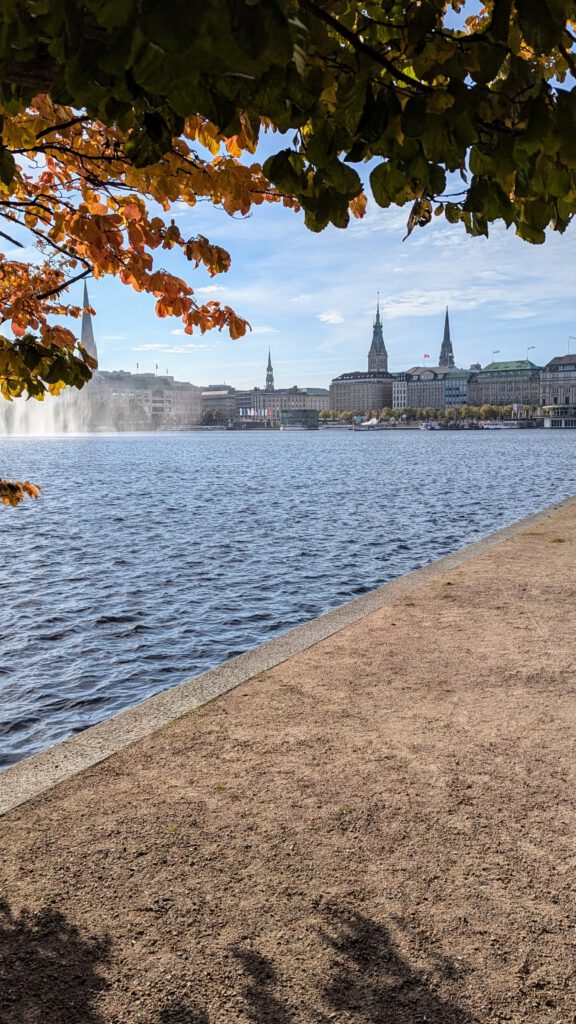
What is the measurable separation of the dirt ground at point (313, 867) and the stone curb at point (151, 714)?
17 cm

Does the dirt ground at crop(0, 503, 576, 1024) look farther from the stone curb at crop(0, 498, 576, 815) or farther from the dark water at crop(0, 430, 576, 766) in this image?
the dark water at crop(0, 430, 576, 766)

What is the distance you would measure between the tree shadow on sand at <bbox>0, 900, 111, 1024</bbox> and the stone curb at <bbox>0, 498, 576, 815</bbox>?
1.20m

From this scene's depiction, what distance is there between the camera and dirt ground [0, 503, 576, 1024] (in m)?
2.97

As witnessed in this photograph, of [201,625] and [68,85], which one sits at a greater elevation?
[68,85]

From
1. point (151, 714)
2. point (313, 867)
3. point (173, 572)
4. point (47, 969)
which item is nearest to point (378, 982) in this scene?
point (313, 867)

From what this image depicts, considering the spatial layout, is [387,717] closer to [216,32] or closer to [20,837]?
[20,837]

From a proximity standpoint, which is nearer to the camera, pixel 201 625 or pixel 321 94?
pixel 321 94

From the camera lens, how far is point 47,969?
10.3ft

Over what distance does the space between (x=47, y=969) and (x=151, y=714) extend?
2.89 metres

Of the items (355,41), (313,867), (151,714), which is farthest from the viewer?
(151,714)

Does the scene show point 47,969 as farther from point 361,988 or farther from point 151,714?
point 151,714

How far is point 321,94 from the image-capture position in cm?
246

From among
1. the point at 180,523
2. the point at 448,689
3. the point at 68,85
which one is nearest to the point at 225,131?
the point at 68,85

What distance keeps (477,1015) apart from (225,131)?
3058 millimetres
